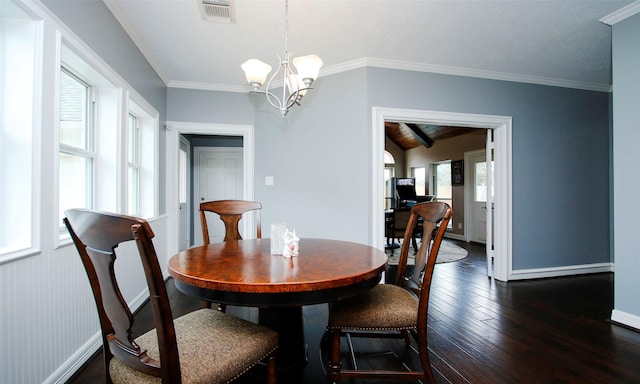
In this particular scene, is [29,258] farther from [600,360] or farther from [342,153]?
[600,360]

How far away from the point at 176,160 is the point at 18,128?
2250 millimetres

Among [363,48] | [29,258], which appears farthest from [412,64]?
[29,258]

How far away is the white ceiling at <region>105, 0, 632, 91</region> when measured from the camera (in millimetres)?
2180

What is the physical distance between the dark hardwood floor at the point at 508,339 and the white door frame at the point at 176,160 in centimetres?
75

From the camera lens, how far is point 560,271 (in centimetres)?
356

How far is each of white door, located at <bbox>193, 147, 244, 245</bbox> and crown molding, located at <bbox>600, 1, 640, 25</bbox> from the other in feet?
15.7

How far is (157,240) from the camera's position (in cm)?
319

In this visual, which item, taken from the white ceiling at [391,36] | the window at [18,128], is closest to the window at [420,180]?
the white ceiling at [391,36]

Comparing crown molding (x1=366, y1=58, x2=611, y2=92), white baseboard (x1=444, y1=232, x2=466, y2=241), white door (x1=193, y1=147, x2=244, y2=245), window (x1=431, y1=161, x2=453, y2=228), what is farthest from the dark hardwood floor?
window (x1=431, y1=161, x2=453, y2=228)

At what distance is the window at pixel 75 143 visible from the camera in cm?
184

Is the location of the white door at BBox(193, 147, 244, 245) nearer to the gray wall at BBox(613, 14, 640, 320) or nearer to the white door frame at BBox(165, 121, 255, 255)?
the white door frame at BBox(165, 121, 255, 255)

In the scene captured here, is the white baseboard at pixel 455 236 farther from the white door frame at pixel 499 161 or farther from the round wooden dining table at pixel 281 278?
the round wooden dining table at pixel 281 278

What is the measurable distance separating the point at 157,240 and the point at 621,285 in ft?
14.3

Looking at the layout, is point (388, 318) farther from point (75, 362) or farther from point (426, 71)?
point (426, 71)
